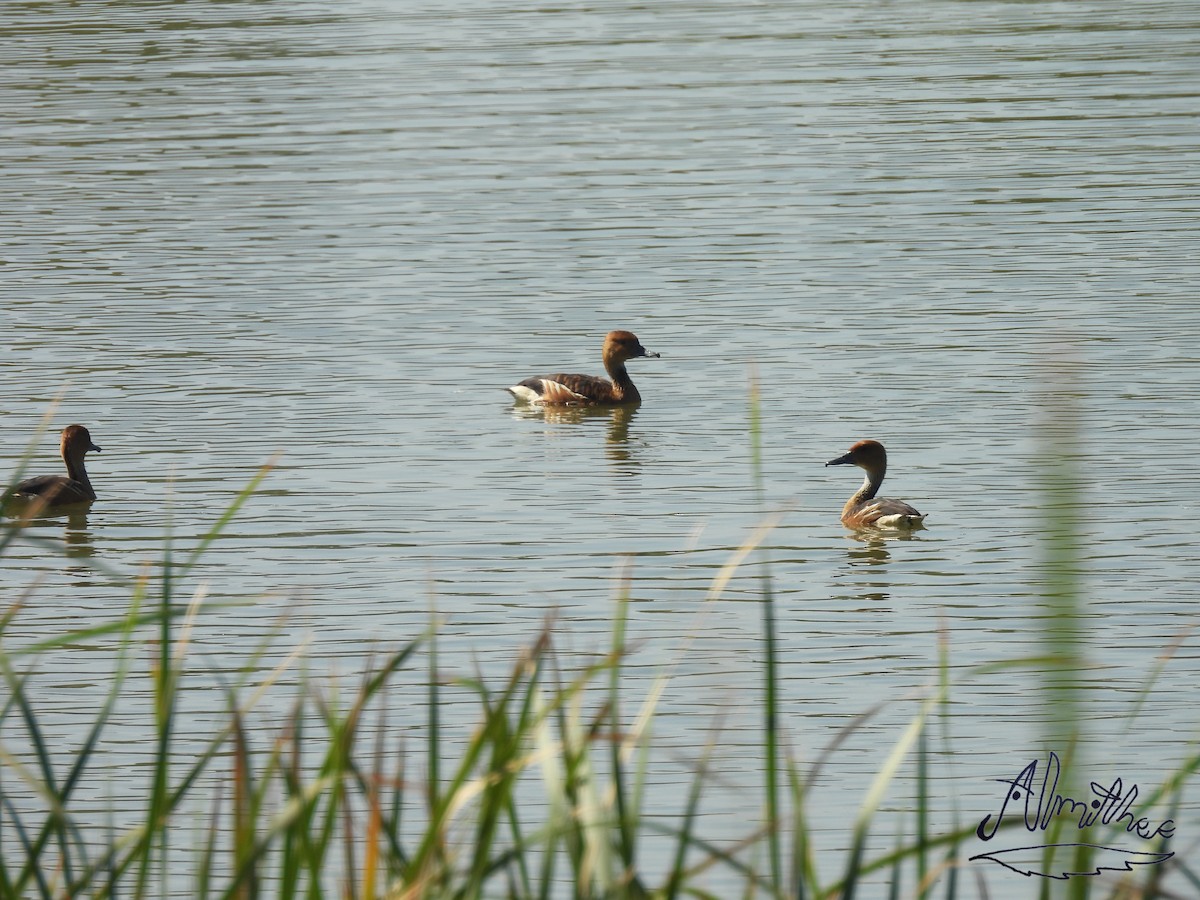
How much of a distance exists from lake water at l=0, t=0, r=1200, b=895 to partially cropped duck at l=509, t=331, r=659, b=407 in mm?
182

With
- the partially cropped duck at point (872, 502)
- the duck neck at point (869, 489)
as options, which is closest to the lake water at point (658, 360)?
the partially cropped duck at point (872, 502)

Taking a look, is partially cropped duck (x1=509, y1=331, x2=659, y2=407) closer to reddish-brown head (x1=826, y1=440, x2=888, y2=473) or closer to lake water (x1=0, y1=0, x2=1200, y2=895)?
lake water (x1=0, y1=0, x2=1200, y2=895)

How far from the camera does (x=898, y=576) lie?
35.4 ft

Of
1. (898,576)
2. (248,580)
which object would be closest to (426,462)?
(248,580)

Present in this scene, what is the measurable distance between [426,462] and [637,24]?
1005 inches

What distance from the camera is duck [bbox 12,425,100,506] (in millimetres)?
12383

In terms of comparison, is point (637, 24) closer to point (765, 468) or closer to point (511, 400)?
point (511, 400)

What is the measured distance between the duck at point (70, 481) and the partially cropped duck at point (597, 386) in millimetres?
3177

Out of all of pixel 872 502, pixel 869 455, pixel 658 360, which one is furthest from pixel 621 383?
pixel 872 502

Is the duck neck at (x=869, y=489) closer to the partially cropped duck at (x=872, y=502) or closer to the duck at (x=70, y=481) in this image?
the partially cropped duck at (x=872, y=502)

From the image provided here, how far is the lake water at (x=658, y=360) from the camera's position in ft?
29.8

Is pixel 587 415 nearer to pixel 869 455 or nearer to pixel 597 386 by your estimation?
pixel 597 386

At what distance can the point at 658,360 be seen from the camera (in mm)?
16609

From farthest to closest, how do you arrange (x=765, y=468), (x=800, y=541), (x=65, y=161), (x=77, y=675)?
(x=65, y=161), (x=765, y=468), (x=800, y=541), (x=77, y=675)
